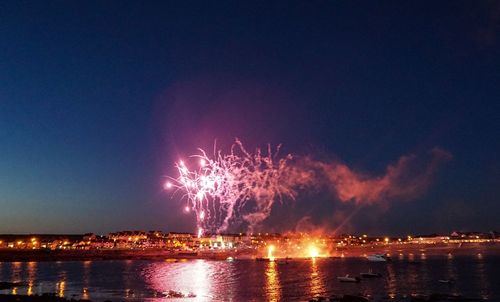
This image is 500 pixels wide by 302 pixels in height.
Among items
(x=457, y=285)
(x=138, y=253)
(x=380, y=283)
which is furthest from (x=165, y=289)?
(x=138, y=253)

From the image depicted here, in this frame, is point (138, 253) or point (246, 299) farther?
point (138, 253)

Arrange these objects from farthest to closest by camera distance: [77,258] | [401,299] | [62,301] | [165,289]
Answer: [77,258] → [165,289] → [401,299] → [62,301]

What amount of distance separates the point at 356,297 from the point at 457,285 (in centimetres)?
2607

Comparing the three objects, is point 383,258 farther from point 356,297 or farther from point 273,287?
point 356,297

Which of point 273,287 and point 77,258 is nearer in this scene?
point 273,287

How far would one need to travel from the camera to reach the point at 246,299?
1877 inches

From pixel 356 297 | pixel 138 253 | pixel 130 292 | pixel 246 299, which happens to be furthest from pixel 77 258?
pixel 356 297

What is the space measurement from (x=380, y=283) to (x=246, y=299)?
2561cm

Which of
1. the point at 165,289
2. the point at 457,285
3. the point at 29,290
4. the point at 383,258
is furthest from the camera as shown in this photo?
the point at 383,258

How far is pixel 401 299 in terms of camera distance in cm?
4719

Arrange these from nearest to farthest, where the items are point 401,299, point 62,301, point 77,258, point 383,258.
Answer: point 62,301, point 401,299, point 383,258, point 77,258

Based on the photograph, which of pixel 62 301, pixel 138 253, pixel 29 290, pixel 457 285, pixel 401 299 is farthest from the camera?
pixel 138 253

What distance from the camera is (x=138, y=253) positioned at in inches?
6471

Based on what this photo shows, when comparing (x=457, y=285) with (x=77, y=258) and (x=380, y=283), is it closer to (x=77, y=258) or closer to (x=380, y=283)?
(x=380, y=283)
